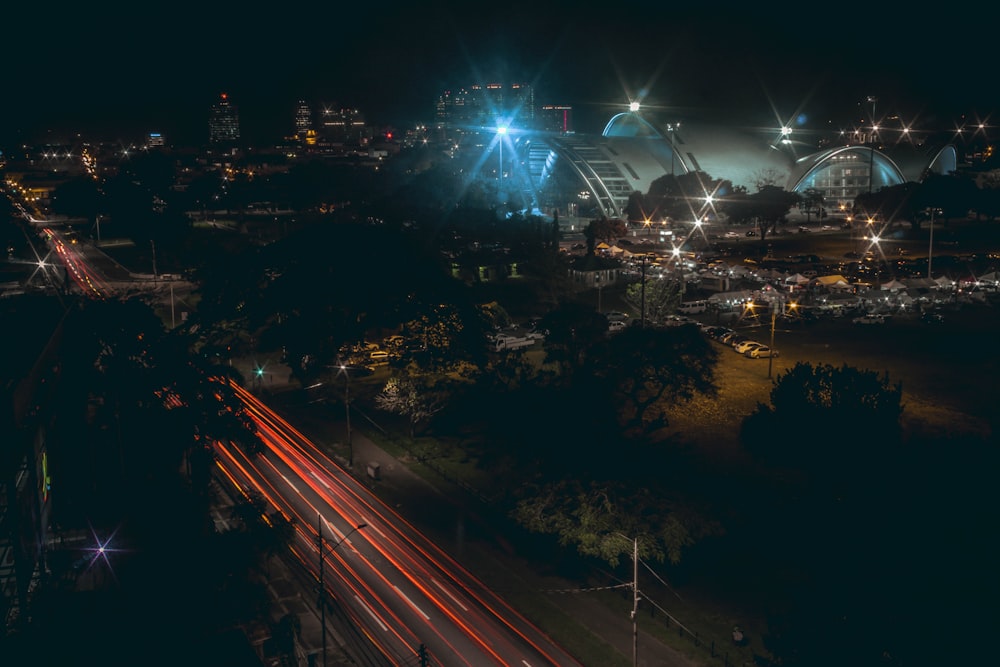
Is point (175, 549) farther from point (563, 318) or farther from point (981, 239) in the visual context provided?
point (981, 239)

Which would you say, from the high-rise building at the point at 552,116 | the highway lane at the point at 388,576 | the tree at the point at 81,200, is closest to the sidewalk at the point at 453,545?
the highway lane at the point at 388,576

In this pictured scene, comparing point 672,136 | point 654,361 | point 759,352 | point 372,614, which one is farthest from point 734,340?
point 672,136

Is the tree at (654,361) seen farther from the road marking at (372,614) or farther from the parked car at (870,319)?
the parked car at (870,319)

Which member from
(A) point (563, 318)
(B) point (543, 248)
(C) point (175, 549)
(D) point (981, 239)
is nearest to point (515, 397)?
(A) point (563, 318)

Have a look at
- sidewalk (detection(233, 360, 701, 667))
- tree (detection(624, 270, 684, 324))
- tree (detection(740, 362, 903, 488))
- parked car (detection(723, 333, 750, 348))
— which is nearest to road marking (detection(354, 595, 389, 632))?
sidewalk (detection(233, 360, 701, 667))

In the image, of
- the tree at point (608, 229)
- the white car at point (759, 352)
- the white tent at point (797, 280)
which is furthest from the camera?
the tree at point (608, 229)

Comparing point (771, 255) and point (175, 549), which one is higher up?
point (771, 255)
